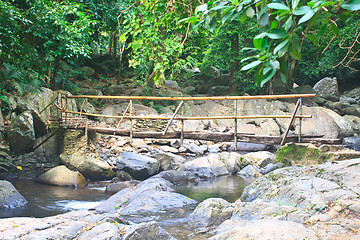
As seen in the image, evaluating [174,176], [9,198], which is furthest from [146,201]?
[9,198]

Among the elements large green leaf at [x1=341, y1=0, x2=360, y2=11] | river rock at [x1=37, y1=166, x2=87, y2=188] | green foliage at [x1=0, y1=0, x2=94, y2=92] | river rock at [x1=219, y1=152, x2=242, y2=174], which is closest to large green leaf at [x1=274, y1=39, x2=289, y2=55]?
large green leaf at [x1=341, y1=0, x2=360, y2=11]

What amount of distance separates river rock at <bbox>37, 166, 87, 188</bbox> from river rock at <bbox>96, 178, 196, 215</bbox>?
1.98 m

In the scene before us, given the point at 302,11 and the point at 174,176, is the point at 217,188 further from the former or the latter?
the point at 302,11

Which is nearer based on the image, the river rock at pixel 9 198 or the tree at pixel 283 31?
the tree at pixel 283 31

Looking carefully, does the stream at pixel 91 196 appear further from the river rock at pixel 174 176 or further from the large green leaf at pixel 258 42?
the large green leaf at pixel 258 42

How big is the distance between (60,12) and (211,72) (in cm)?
1191

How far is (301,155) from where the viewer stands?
677cm

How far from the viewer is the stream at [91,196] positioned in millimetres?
5023

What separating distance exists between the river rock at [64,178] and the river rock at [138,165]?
105cm

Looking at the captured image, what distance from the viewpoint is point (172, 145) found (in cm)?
1144

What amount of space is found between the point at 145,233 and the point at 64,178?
477 cm

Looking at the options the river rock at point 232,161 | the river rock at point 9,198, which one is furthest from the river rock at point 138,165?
the river rock at point 9,198

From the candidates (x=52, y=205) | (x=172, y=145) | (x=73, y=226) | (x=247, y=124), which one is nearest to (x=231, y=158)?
(x=172, y=145)

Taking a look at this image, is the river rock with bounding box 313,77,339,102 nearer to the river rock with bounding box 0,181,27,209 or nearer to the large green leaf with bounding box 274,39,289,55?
the river rock with bounding box 0,181,27,209
